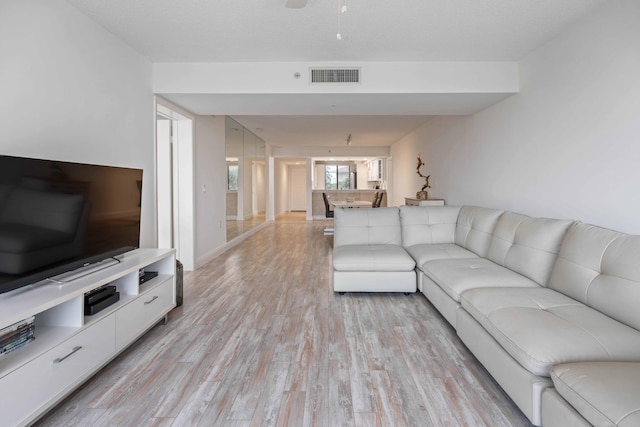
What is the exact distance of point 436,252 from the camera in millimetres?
3299

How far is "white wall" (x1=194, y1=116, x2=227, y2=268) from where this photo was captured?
4.56 metres

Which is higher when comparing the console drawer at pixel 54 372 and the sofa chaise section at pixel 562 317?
the sofa chaise section at pixel 562 317

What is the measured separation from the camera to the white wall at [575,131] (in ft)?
7.09

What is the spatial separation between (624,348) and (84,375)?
2.64m

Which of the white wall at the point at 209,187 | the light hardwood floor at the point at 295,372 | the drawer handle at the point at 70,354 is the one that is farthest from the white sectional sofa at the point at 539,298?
the white wall at the point at 209,187

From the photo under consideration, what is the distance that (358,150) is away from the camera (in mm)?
10250

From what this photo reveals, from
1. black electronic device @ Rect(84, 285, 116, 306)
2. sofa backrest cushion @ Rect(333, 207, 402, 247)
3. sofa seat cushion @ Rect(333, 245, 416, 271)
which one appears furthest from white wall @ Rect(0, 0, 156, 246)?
sofa backrest cushion @ Rect(333, 207, 402, 247)

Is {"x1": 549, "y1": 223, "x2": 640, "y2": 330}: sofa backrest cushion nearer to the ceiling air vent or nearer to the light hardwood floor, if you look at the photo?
the light hardwood floor

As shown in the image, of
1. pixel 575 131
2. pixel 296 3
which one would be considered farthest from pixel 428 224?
pixel 296 3

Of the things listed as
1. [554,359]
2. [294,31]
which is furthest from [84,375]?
[294,31]

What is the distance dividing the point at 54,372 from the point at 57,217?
2.72ft

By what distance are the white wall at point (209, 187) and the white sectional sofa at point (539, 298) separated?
240 centimetres

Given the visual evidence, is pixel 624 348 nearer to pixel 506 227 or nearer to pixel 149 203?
pixel 506 227

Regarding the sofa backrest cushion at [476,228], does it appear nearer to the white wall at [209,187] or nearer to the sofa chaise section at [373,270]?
the sofa chaise section at [373,270]
